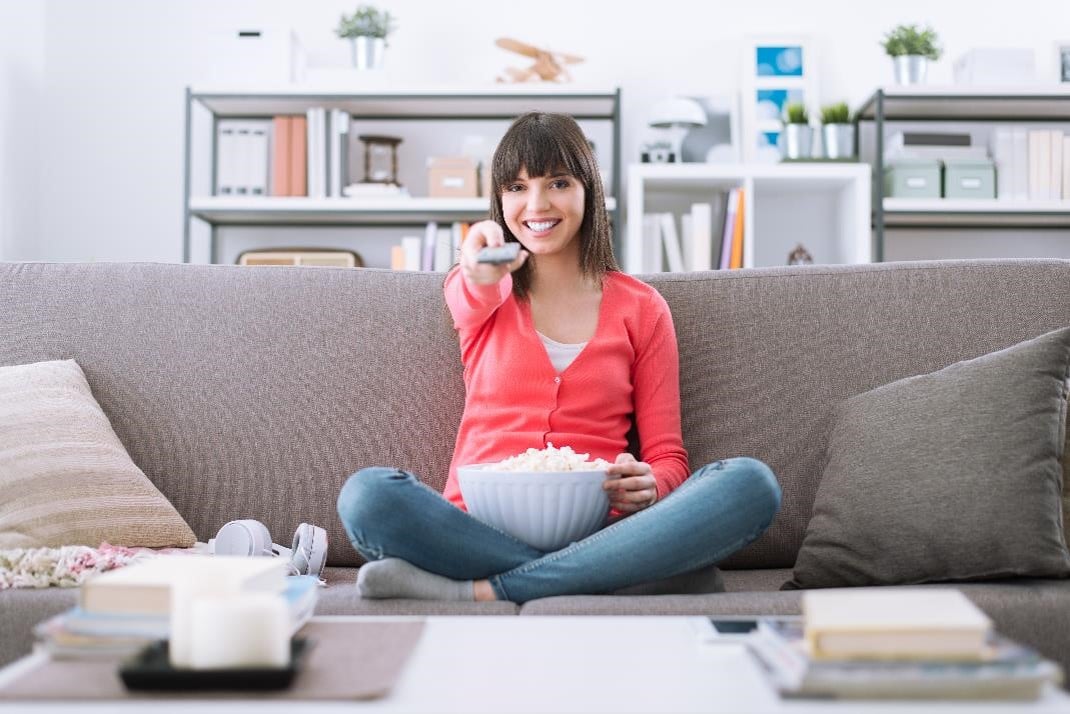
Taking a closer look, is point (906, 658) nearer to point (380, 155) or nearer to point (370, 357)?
point (370, 357)

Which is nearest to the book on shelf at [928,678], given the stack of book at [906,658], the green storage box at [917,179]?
the stack of book at [906,658]

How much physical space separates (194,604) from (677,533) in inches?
28.9

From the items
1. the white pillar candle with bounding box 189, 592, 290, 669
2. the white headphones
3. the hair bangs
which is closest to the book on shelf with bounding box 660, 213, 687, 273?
the hair bangs

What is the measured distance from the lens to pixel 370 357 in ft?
6.08

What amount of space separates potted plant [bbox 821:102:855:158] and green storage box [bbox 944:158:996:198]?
1.07 ft

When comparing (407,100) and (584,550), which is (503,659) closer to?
(584,550)

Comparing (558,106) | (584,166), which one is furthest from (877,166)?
(584,166)

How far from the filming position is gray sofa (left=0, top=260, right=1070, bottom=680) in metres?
1.77

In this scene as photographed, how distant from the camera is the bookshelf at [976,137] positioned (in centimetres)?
343

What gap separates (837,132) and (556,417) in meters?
2.18

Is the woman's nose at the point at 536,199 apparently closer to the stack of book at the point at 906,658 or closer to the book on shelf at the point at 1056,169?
the stack of book at the point at 906,658

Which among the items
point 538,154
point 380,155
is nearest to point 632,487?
point 538,154

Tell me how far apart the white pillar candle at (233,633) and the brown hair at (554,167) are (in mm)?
1135

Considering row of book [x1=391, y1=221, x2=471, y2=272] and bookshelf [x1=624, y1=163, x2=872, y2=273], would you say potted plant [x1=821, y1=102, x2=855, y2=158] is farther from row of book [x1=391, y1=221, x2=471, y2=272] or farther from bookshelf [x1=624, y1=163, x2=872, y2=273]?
row of book [x1=391, y1=221, x2=471, y2=272]
